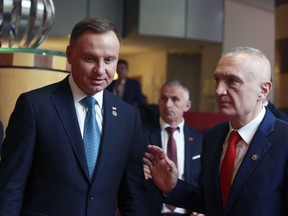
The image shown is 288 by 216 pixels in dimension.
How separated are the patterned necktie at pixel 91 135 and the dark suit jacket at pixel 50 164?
0.02 meters

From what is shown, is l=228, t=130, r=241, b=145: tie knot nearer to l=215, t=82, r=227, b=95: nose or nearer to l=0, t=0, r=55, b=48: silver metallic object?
l=215, t=82, r=227, b=95: nose

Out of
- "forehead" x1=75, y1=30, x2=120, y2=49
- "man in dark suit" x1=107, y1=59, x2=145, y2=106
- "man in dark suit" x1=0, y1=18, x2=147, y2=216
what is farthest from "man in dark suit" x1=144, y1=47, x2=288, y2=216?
"man in dark suit" x1=107, y1=59, x2=145, y2=106

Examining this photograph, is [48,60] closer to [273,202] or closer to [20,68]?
[20,68]

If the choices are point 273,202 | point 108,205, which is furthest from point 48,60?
point 273,202

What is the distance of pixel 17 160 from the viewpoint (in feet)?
5.31

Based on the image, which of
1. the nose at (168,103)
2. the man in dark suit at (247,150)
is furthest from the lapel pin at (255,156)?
→ the nose at (168,103)

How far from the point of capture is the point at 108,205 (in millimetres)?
1763

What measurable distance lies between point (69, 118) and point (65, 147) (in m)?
0.11

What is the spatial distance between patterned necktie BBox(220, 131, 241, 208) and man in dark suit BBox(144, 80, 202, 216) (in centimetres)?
136

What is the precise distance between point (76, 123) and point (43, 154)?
0.16 m

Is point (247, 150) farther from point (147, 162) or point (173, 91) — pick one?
point (173, 91)

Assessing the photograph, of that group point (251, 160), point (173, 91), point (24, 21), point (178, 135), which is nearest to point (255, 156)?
point (251, 160)

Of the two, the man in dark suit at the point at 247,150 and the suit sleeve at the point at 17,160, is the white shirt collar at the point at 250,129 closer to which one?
the man in dark suit at the point at 247,150

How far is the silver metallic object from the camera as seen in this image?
2.57m
